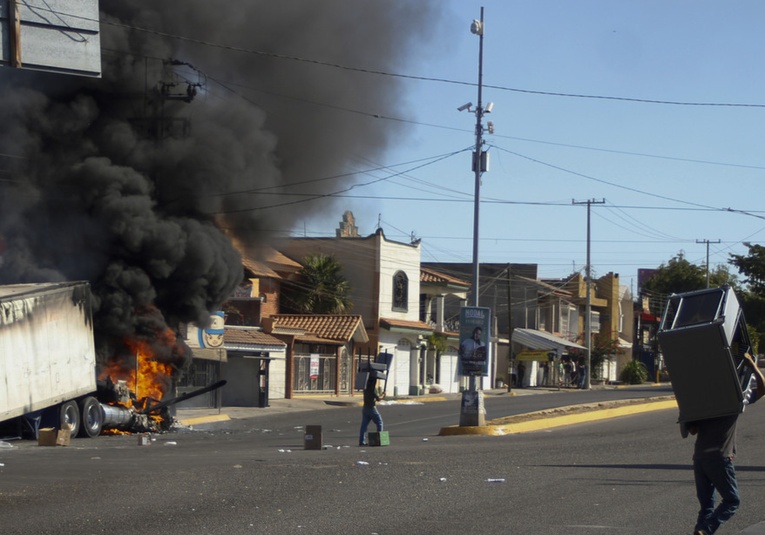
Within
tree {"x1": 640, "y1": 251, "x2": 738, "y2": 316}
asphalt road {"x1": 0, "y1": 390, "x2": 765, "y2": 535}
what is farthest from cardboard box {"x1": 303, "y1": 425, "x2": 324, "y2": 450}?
tree {"x1": 640, "y1": 251, "x2": 738, "y2": 316}

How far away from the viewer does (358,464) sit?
13758 mm

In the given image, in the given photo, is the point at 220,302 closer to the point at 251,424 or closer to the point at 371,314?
the point at 251,424

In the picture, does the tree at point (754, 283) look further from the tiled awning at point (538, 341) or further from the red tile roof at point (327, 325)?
the red tile roof at point (327, 325)

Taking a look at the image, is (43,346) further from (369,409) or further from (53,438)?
(369,409)

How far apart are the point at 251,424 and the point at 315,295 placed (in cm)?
1860

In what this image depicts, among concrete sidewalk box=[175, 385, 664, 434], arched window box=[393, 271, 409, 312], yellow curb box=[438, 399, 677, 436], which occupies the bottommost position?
concrete sidewalk box=[175, 385, 664, 434]

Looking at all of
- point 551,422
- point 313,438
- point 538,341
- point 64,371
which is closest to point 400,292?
point 538,341

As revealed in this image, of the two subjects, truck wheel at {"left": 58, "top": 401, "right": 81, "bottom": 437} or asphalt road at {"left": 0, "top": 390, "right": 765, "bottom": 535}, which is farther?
truck wheel at {"left": 58, "top": 401, "right": 81, "bottom": 437}

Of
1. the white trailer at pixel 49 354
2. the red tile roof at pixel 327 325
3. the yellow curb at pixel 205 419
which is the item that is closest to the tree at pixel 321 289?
the red tile roof at pixel 327 325

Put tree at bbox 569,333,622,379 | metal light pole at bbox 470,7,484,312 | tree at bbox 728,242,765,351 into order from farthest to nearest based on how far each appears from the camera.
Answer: tree at bbox 569,333,622,379
tree at bbox 728,242,765,351
metal light pole at bbox 470,7,484,312

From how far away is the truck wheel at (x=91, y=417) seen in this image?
21.0m

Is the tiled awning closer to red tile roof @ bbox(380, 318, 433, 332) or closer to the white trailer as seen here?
red tile roof @ bbox(380, 318, 433, 332)

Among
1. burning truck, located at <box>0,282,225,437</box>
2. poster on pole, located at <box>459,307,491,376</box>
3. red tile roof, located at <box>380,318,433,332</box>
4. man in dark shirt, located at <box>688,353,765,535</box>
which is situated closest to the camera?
man in dark shirt, located at <box>688,353,765,535</box>

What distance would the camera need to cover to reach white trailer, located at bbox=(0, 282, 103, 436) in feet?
56.3
